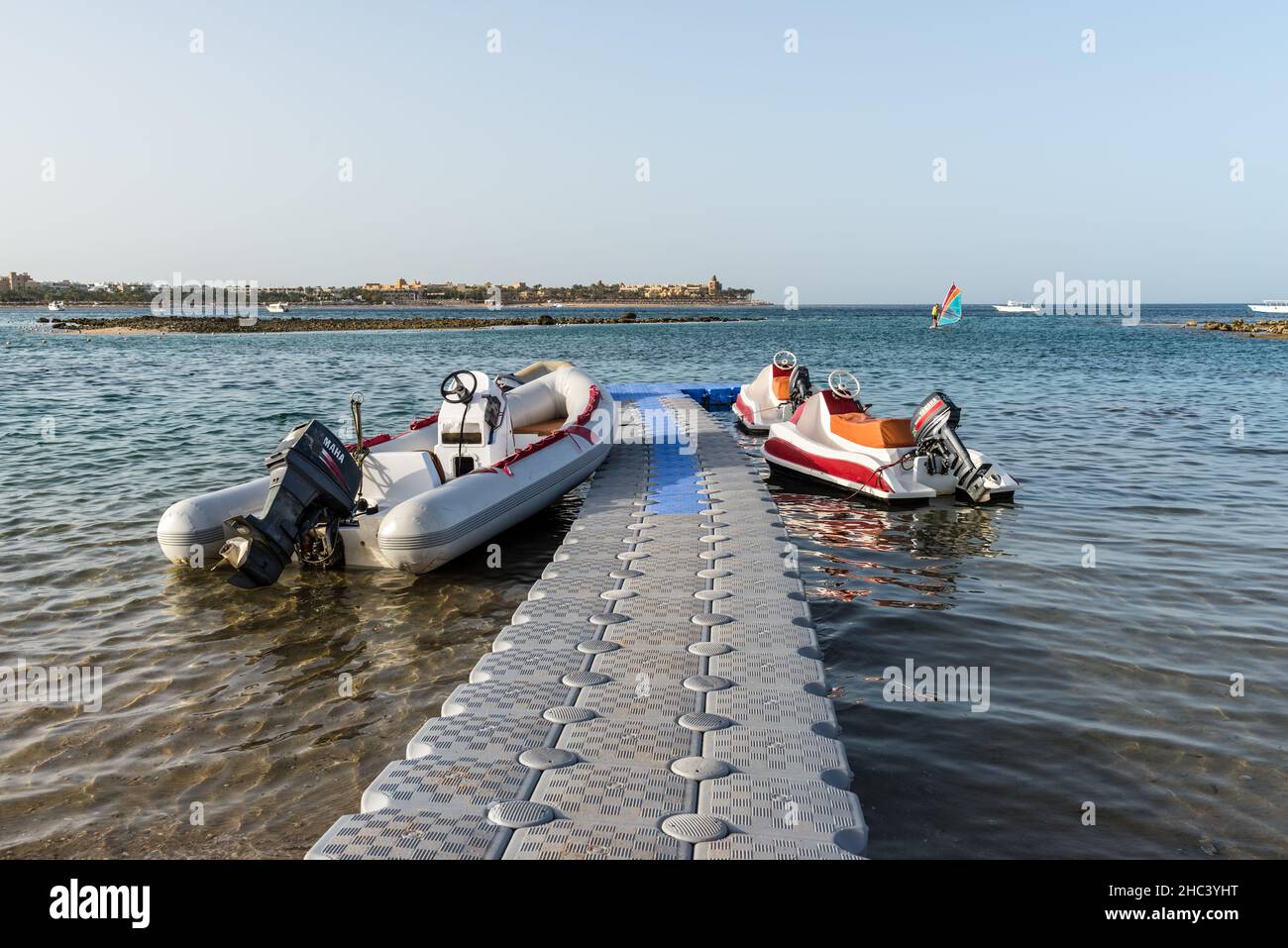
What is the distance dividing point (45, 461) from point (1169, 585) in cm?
1550

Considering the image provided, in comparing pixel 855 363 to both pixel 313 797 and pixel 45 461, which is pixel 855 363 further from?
pixel 313 797

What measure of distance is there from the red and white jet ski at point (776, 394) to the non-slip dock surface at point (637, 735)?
9.70m

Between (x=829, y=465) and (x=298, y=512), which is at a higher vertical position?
(x=829, y=465)

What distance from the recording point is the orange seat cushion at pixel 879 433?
11.2 metres

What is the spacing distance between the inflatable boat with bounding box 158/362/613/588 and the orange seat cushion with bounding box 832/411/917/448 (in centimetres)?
359

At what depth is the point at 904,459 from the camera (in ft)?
35.8

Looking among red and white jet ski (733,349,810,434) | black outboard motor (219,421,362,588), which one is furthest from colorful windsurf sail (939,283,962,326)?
black outboard motor (219,421,362,588)

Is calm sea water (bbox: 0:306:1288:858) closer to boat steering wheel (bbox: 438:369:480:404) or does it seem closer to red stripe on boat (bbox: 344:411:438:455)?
boat steering wheel (bbox: 438:369:480:404)

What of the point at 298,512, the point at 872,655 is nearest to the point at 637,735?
the point at 872,655

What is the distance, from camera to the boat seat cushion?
1275 centimetres

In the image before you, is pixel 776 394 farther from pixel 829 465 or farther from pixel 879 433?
pixel 879 433

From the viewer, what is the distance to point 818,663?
5059mm

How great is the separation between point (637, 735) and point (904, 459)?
305 inches

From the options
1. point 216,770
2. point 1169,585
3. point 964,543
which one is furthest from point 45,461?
point 1169,585
